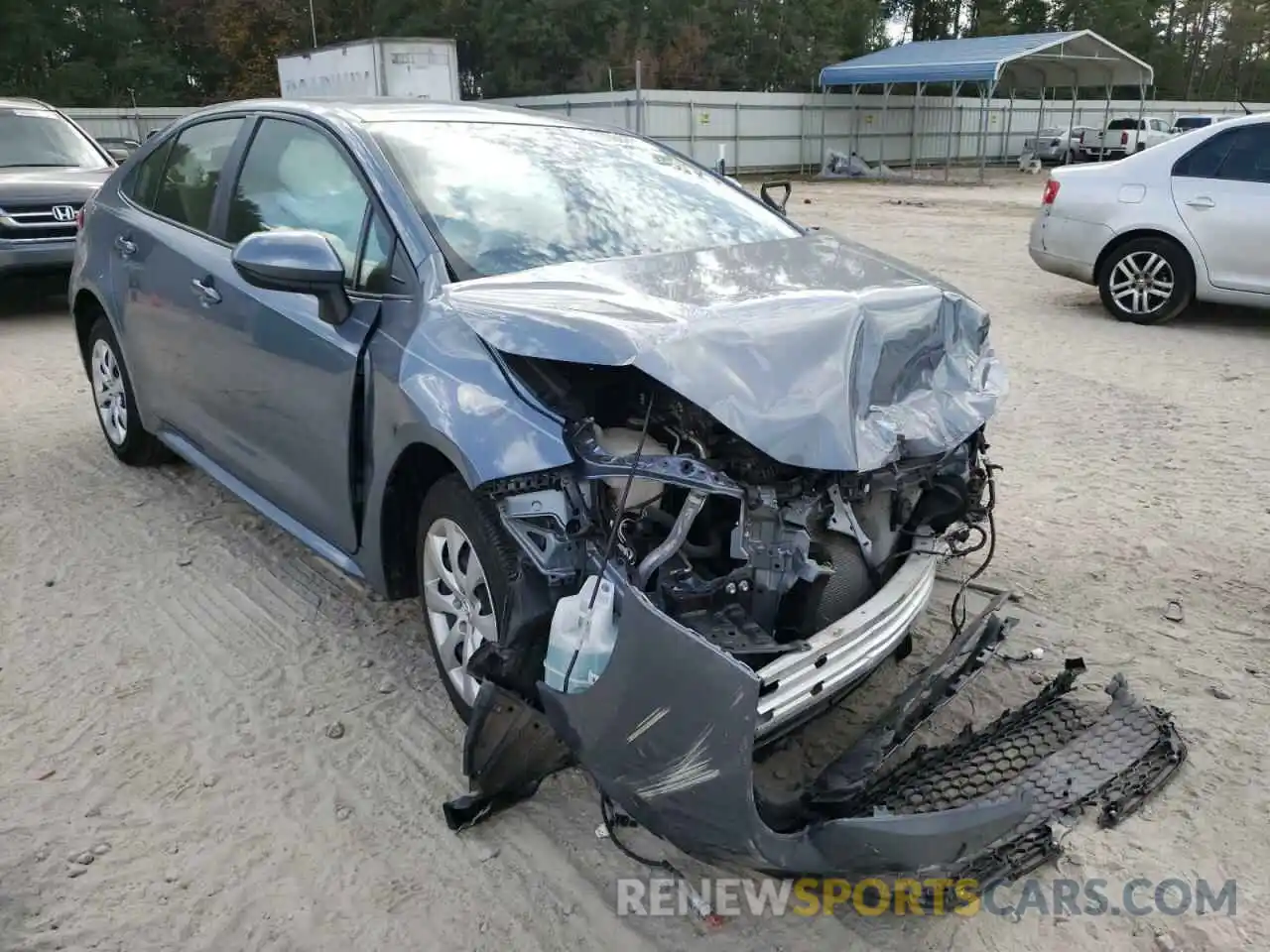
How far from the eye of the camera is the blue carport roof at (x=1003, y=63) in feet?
84.1

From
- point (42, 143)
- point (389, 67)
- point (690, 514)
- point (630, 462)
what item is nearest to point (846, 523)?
point (690, 514)

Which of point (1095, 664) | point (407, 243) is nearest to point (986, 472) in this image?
point (1095, 664)

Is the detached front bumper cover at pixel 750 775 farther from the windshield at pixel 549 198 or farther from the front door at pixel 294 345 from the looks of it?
the windshield at pixel 549 198

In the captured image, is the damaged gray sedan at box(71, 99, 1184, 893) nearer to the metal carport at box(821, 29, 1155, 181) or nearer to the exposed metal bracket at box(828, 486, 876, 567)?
the exposed metal bracket at box(828, 486, 876, 567)

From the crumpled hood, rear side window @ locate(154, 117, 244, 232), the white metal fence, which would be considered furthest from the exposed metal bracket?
the white metal fence

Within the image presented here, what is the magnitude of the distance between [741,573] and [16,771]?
218cm

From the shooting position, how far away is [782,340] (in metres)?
2.62

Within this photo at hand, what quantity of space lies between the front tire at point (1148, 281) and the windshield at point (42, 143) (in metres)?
9.10

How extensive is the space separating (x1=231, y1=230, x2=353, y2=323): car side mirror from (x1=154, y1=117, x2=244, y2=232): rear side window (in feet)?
3.94

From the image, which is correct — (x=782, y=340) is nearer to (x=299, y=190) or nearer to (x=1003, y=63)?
(x=299, y=190)

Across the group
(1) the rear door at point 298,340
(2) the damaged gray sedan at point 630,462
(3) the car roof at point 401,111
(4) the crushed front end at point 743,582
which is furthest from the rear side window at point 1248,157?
(1) the rear door at point 298,340

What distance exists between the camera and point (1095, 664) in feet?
11.5

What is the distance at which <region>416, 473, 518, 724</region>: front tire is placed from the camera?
2.71 metres

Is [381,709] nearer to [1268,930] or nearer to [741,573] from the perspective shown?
[741,573]
